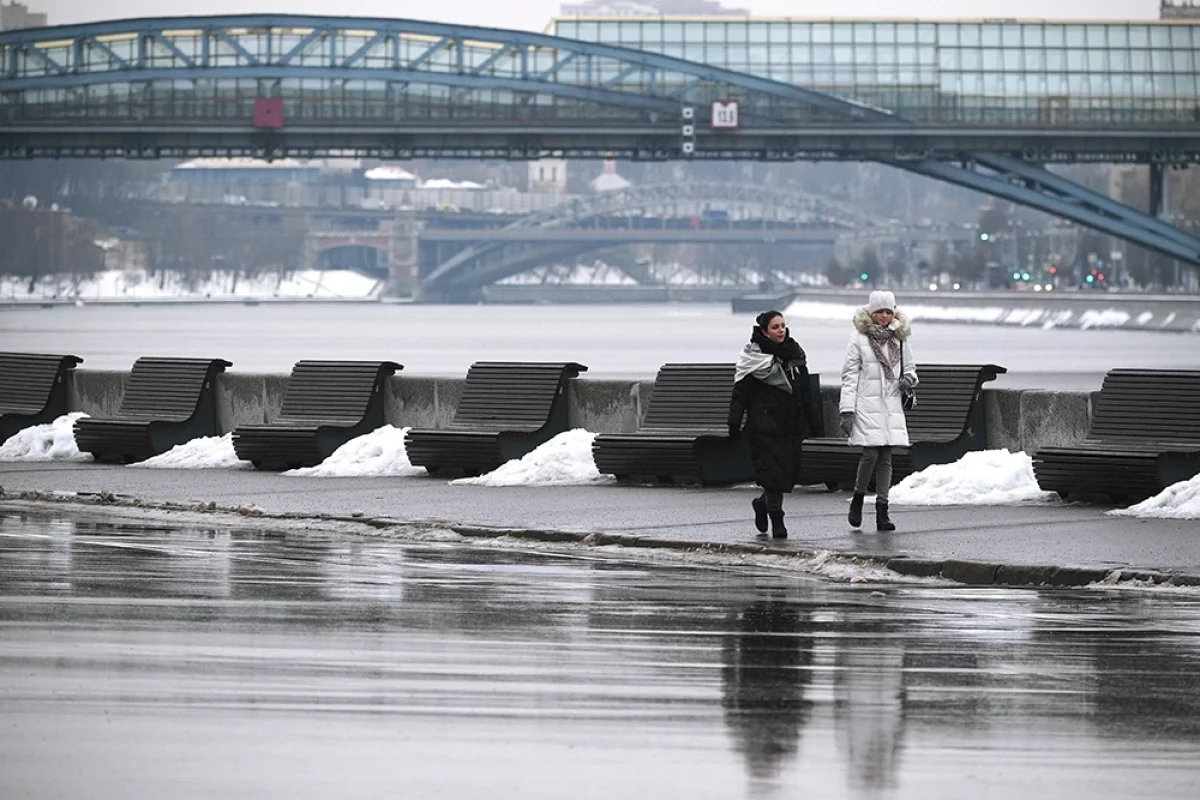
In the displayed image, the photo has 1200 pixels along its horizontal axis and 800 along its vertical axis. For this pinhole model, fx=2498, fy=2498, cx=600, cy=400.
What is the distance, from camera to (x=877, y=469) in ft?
46.3

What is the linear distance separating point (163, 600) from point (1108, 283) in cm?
15569

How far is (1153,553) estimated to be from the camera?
40.8 ft

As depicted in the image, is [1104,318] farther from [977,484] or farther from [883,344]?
[883,344]

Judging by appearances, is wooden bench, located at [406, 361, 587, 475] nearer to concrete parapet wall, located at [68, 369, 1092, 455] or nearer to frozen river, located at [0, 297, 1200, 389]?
concrete parapet wall, located at [68, 369, 1092, 455]

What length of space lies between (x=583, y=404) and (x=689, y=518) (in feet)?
14.9

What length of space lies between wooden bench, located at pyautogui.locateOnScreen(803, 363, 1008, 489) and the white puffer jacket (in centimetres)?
224

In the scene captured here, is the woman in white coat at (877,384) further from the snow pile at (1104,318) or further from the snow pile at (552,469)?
the snow pile at (1104,318)

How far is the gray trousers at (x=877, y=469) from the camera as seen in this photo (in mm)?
13977

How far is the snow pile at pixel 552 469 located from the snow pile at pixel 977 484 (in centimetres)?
270

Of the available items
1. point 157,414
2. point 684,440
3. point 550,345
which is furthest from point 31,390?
point 550,345

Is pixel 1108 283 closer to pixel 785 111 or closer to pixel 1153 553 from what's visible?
pixel 785 111

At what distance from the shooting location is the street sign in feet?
304

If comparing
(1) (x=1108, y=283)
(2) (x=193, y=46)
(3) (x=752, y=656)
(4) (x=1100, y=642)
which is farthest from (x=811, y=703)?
(1) (x=1108, y=283)

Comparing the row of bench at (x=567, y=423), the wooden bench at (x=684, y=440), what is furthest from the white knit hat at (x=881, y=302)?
the wooden bench at (x=684, y=440)
